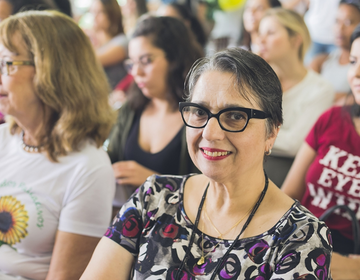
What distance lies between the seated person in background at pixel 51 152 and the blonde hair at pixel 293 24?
4.58 feet

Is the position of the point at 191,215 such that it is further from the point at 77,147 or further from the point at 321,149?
the point at 321,149

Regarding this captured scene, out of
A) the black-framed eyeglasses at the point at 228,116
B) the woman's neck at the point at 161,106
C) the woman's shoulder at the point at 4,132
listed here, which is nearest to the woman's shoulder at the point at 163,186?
the black-framed eyeglasses at the point at 228,116

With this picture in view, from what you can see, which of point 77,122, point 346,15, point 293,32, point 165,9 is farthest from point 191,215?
point 165,9

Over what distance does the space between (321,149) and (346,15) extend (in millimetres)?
1587

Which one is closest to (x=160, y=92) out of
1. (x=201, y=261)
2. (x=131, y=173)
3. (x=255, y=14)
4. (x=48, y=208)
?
(x=131, y=173)

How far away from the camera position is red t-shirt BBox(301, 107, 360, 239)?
1539mm

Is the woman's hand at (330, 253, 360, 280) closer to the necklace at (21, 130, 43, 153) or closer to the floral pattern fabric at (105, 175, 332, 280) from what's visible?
the floral pattern fabric at (105, 175, 332, 280)

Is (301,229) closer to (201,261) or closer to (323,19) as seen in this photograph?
(201,261)

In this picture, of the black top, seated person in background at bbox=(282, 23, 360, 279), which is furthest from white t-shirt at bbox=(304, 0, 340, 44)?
the black top

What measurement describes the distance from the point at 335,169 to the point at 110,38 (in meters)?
2.76

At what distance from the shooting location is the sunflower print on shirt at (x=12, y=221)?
1392 mm

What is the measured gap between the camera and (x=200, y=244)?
42.4 inches

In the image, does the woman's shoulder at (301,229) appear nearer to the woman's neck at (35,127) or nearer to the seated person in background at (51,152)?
the seated person in background at (51,152)

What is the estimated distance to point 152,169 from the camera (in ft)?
6.60
